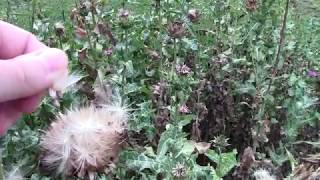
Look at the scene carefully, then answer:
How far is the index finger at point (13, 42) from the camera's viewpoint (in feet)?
3.66

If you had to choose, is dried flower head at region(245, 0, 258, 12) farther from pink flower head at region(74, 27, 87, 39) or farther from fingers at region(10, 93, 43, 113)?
fingers at region(10, 93, 43, 113)

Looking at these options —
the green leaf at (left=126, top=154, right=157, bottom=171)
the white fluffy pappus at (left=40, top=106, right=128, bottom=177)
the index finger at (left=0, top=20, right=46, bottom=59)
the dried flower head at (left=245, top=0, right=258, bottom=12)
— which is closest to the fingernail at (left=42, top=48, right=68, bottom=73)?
the index finger at (left=0, top=20, right=46, bottom=59)

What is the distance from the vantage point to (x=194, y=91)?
98.6 inches

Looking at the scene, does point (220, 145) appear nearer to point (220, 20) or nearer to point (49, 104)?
point (49, 104)

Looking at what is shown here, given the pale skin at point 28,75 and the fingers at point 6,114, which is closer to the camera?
the pale skin at point 28,75

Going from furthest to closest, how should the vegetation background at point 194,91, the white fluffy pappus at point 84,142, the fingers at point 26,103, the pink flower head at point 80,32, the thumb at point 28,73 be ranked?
the pink flower head at point 80,32, the vegetation background at point 194,91, the white fluffy pappus at point 84,142, the fingers at point 26,103, the thumb at point 28,73

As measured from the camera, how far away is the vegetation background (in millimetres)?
2037

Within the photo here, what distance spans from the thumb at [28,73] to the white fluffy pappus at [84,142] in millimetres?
714

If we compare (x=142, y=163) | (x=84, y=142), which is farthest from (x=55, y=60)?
(x=142, y=163)

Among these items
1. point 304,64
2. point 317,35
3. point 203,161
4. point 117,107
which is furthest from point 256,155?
point 317,35

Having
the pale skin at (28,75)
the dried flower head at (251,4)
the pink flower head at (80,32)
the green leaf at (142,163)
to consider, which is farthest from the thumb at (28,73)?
the dried flower head at (251,4)

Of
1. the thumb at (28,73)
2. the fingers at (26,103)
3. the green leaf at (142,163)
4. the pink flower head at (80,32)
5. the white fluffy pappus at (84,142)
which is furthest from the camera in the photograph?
the pink flower head at (80,32)

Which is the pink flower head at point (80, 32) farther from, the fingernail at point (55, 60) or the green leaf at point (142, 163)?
the fingernail at point (55, 60)

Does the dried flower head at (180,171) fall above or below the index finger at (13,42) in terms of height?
below
